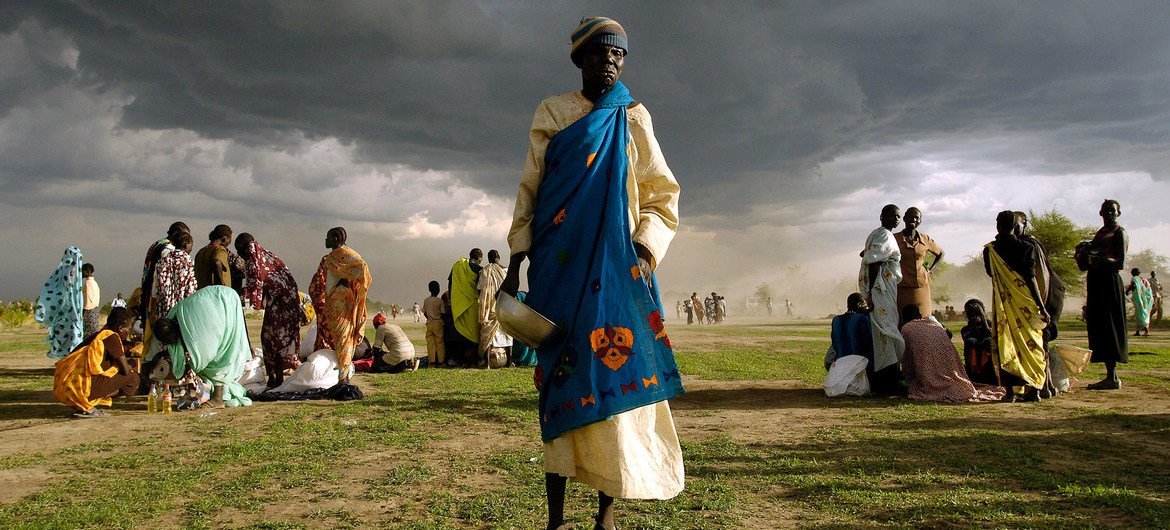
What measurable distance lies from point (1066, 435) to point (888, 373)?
8.45ft

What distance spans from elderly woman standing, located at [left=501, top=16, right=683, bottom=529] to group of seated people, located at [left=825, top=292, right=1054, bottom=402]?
6020 mm

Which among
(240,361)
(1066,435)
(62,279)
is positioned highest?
(62,279)

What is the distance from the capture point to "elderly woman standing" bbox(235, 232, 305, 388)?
9227mm

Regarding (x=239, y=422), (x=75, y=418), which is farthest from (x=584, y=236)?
(x=75, y=418)

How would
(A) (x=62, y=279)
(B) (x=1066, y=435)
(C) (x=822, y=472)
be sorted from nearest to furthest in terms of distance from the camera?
(C) (x=822, y=472), (B) (x=1066, y=435), (A) (x=62, y=279)

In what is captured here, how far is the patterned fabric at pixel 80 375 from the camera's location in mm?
7434

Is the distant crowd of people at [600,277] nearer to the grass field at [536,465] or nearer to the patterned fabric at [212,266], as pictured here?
the grass field at [536,465]

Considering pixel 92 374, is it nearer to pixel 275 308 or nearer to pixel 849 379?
pixel 275 308

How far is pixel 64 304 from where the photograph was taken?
12266 millimetres

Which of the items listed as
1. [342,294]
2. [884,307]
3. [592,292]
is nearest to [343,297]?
[342,294]

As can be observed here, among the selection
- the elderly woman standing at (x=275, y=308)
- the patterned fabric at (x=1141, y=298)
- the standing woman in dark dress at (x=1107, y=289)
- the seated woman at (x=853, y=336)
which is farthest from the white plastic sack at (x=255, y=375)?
the patterned fabric at (x=1141, y=298)

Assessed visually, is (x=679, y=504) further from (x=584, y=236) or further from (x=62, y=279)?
(x=62, y=279)

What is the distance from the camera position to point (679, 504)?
3.93m

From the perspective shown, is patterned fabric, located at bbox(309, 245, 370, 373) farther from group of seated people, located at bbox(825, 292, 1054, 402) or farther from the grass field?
group of seated people, located at bbox(825, 292, 1054, 402)
